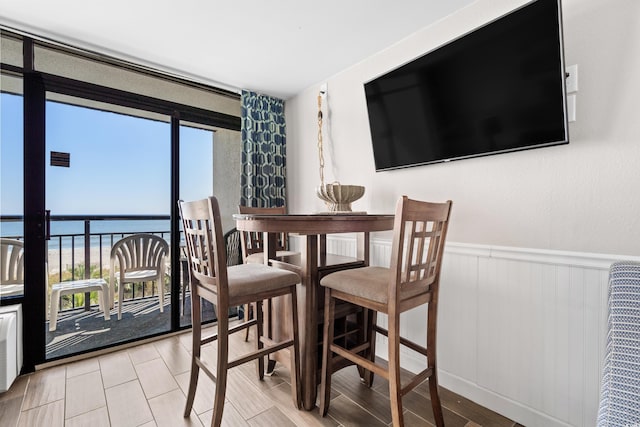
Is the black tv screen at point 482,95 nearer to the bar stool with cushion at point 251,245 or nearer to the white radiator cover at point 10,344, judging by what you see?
the bar stool with cushion at point 251,245

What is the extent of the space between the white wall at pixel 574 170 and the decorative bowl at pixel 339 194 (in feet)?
1.23

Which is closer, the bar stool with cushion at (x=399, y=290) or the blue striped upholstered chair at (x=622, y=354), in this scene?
the blue striped upholstered chair at (x=622, y=354)

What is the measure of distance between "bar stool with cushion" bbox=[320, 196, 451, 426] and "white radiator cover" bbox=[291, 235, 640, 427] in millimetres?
420

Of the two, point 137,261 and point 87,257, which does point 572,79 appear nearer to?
point 137,261

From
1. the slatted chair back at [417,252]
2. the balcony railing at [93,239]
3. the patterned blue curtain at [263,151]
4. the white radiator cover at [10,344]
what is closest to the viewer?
the slatted chair back at [417,252]

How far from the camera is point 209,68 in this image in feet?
8.18

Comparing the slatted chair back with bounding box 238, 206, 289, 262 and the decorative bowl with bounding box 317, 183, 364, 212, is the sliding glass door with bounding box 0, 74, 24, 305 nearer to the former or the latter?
the slatted chair back with bounding box 238, 206, 289, 262

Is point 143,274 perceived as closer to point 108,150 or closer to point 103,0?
point 108,150

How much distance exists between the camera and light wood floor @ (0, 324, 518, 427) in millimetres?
1484

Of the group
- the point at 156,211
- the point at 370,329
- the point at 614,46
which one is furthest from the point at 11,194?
the point at 614,46

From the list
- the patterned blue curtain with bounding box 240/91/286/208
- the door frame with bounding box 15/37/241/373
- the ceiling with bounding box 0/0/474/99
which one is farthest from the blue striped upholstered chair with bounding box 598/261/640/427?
the door frame with bounding box 15/37/241/373

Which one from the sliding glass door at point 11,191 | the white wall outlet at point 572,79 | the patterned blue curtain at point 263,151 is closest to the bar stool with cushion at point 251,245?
the patterned blue curtain at point 263,151

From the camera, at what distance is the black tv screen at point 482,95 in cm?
132

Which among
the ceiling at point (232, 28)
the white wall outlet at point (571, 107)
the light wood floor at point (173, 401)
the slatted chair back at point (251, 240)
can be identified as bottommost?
the light wood floor at point (173, 401)
